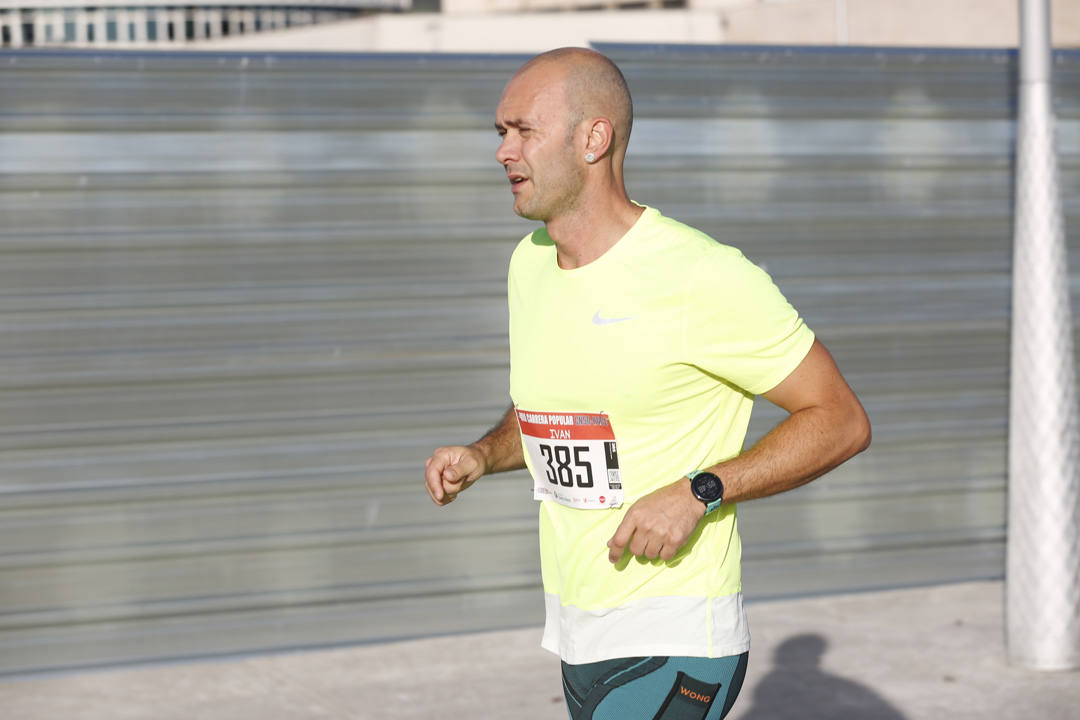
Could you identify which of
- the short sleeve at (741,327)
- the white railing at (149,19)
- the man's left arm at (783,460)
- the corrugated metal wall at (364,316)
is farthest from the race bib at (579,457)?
the white railing at (149,19)

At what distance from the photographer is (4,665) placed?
5.47m

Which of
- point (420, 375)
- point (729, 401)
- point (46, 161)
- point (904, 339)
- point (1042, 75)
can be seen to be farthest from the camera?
point (904, 339)

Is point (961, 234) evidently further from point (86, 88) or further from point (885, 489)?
point (86, 88)

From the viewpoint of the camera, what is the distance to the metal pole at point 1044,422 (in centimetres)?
523

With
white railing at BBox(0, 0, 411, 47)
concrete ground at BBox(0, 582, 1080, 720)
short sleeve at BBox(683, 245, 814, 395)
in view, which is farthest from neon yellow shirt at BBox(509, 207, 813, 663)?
white railing at BBox(0, 0, 411, 47)

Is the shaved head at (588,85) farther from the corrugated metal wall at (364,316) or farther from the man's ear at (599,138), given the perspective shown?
the corrugated metal wall at (364,316)

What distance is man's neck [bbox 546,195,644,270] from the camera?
2.57 m

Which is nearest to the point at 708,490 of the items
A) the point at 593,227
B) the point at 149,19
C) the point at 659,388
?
the point at 659,388

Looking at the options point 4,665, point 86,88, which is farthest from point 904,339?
point 4,665

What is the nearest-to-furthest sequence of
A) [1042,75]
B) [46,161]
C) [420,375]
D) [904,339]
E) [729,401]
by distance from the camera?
[729,401] < [1042,75] < [46,161] < [420,375] < [904,339]

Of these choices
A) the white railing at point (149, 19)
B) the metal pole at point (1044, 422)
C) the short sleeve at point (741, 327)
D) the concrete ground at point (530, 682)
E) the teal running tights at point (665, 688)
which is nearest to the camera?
the short sleeve at point (741, 327)

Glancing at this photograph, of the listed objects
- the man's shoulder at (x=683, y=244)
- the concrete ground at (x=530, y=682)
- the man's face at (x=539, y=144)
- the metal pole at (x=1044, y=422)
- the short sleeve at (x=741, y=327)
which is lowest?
the concrete ground at (x=530, y=682)

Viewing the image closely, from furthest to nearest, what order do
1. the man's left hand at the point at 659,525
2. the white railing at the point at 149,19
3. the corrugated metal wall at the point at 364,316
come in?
1. the white railing at the point at 149,19
2. the corrugated metal wall at the point at 364,316
3. the man's left hand at the point at 659,525

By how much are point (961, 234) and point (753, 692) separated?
256cm
